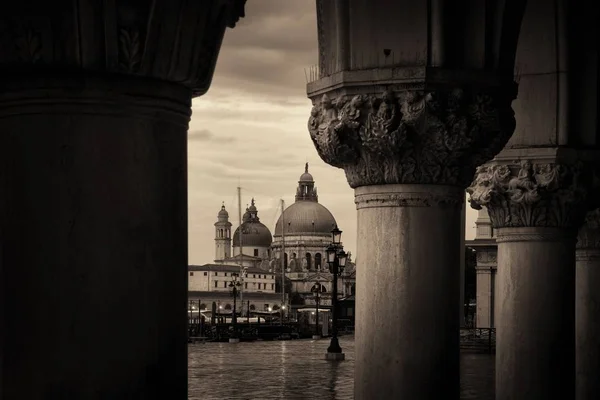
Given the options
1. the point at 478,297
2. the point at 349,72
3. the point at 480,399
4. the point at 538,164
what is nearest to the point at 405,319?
the point at 349,72

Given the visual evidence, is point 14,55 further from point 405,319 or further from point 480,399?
point 480,399

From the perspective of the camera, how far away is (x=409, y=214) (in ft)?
33.1

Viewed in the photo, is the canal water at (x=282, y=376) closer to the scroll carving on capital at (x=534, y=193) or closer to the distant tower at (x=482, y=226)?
the scroll carving on capital at (x=534, y=193)

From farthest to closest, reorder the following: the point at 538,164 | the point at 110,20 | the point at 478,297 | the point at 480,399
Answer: the point at 478,297 → the point at 480,399 → the point at 538,164 → the point at 110,20

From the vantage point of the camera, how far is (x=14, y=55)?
5285 millimetres

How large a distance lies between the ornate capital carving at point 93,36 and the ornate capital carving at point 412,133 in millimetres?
4497

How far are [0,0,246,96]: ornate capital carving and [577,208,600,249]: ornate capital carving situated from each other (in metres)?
11.8

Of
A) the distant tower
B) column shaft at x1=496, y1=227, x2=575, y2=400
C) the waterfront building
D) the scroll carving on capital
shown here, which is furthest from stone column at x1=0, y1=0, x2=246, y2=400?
the distant tower

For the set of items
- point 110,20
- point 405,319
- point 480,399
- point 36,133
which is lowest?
point 480,399

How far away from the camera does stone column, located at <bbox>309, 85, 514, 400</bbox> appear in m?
9.83

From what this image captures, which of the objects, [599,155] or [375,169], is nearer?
[375,169]

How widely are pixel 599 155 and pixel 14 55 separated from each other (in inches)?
361

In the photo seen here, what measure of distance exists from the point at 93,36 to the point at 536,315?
359 inches

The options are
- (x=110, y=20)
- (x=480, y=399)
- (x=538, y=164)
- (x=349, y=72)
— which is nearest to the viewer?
(x=110, y=20)
